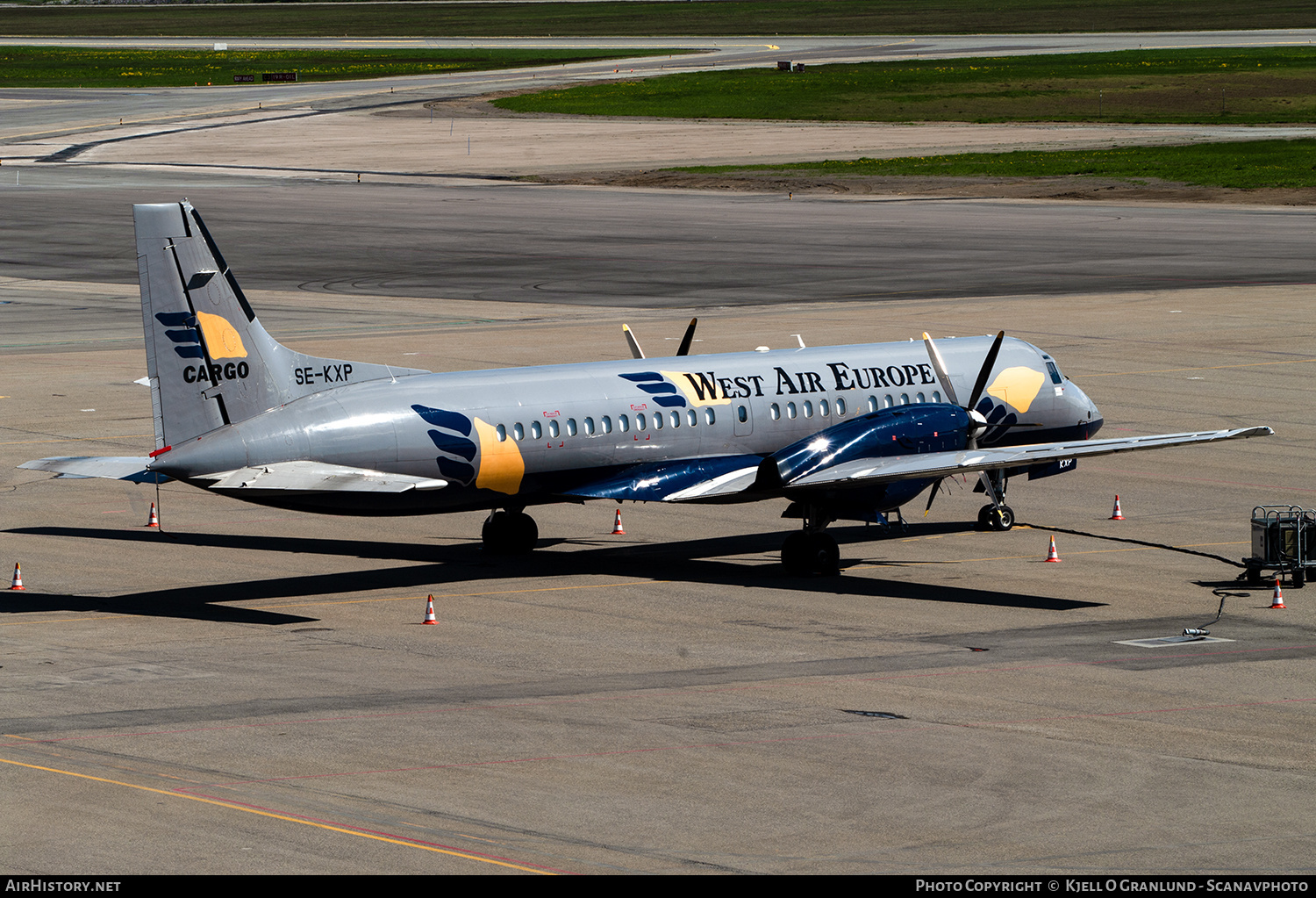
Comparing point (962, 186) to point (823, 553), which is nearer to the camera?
point (823, 553)

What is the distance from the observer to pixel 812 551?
29000mm

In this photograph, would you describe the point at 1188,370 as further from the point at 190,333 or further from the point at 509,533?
the point at 190,333

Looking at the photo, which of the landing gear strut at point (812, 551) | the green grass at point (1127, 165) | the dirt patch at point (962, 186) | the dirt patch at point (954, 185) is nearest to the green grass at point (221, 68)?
the dirt patch at point (954, 185)

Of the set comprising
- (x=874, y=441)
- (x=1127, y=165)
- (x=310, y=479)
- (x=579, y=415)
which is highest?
(x=1127, y=165)

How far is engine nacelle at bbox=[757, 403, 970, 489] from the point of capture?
28969 mm

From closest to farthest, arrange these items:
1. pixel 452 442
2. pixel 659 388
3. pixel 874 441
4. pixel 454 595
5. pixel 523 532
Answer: pixel 452 442 < pixel 454 595 < pixel 874 441 < pixel 659 388 < pixel 523 532

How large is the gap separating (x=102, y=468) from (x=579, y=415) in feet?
25.1

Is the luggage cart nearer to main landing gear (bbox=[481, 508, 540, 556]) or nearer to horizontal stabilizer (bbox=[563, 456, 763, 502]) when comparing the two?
horizontal stabilizer (bbox=[563, 456, 763, 502])

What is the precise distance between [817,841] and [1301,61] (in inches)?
5840

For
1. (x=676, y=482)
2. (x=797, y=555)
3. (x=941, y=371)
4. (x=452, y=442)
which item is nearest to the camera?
(x=452, y=442)

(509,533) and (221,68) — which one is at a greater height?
(221,68)

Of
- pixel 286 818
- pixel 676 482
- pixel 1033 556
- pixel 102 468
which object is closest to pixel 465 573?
pixel 676 482

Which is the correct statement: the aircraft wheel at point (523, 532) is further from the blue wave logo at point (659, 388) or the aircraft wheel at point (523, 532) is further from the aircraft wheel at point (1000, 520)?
the aircraft wheel at point (1000, 520)
